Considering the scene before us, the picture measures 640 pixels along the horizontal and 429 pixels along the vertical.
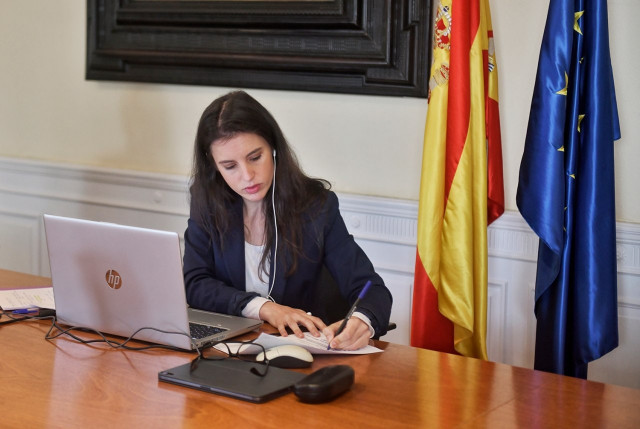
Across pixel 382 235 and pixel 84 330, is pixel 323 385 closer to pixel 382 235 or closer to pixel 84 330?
pixel 84 330

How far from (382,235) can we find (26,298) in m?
1.33

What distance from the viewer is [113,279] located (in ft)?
6.14

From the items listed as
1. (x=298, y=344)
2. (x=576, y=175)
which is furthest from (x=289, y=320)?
(x=576, y=175)

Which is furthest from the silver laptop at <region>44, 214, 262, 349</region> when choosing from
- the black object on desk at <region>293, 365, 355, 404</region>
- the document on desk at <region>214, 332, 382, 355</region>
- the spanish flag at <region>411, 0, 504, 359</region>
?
the spanish flag at <region>411, 0, 504, 359</region>

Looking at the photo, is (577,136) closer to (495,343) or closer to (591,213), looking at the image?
(591,213)

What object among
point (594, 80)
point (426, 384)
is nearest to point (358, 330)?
point (426, 384)

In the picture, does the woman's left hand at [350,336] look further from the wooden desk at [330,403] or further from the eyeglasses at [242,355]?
the eyeglasses at [242,355]

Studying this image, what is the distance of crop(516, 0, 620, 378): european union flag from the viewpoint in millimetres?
2494

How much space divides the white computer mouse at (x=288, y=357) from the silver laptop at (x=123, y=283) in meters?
0.19

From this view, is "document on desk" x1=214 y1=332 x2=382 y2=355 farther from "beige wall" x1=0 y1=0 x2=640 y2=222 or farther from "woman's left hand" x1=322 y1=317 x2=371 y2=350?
"beige wall" x1=0 y1=0 x2=640 y2=222

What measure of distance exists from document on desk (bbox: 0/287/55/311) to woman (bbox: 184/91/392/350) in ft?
1.24

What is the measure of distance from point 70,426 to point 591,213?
1.66 metres

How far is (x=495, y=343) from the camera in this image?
300cm

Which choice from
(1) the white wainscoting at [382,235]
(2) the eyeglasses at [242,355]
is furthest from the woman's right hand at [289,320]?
(1) the white wainscoting at [382,235]
